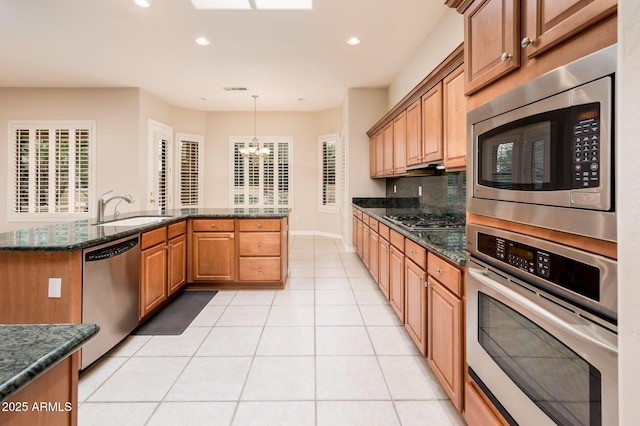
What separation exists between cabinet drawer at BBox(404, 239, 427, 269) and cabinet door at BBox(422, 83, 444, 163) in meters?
0.83

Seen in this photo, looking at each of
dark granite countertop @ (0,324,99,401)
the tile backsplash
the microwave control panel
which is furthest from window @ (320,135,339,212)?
dark granite countertop @ (0,324,99,401)

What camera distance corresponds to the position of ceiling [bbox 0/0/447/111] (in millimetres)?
3607

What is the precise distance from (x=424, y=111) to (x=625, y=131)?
2.58 metres

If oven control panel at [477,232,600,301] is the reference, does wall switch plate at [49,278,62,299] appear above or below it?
below

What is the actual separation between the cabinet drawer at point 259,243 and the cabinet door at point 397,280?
1432 mm

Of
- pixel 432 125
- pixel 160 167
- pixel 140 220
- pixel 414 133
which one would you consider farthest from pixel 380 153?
pixel 160 167

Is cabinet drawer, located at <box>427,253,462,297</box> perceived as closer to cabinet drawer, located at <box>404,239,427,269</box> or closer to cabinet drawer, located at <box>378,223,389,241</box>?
cabinet drawer, located at <box>404,239,427,269</box>

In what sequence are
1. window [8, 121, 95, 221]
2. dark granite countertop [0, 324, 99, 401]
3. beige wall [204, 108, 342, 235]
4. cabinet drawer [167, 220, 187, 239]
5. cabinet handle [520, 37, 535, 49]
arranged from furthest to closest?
beige wall [204, 108, 342, 235] < window [8, 121, 95, 221] < cabinet drawer [167, 220, 187, 239] < cabinet handle [520, 37, 535, 49] < dark granite countertop [0, 324, 99, 401]

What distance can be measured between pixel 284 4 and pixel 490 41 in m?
2.87

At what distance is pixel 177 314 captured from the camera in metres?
3.18

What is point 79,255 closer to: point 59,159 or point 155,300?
point 155,300

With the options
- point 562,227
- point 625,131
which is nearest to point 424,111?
point 562,227

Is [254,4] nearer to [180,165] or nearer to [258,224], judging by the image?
[258,224]

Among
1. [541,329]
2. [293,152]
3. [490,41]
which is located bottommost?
[541,329]
